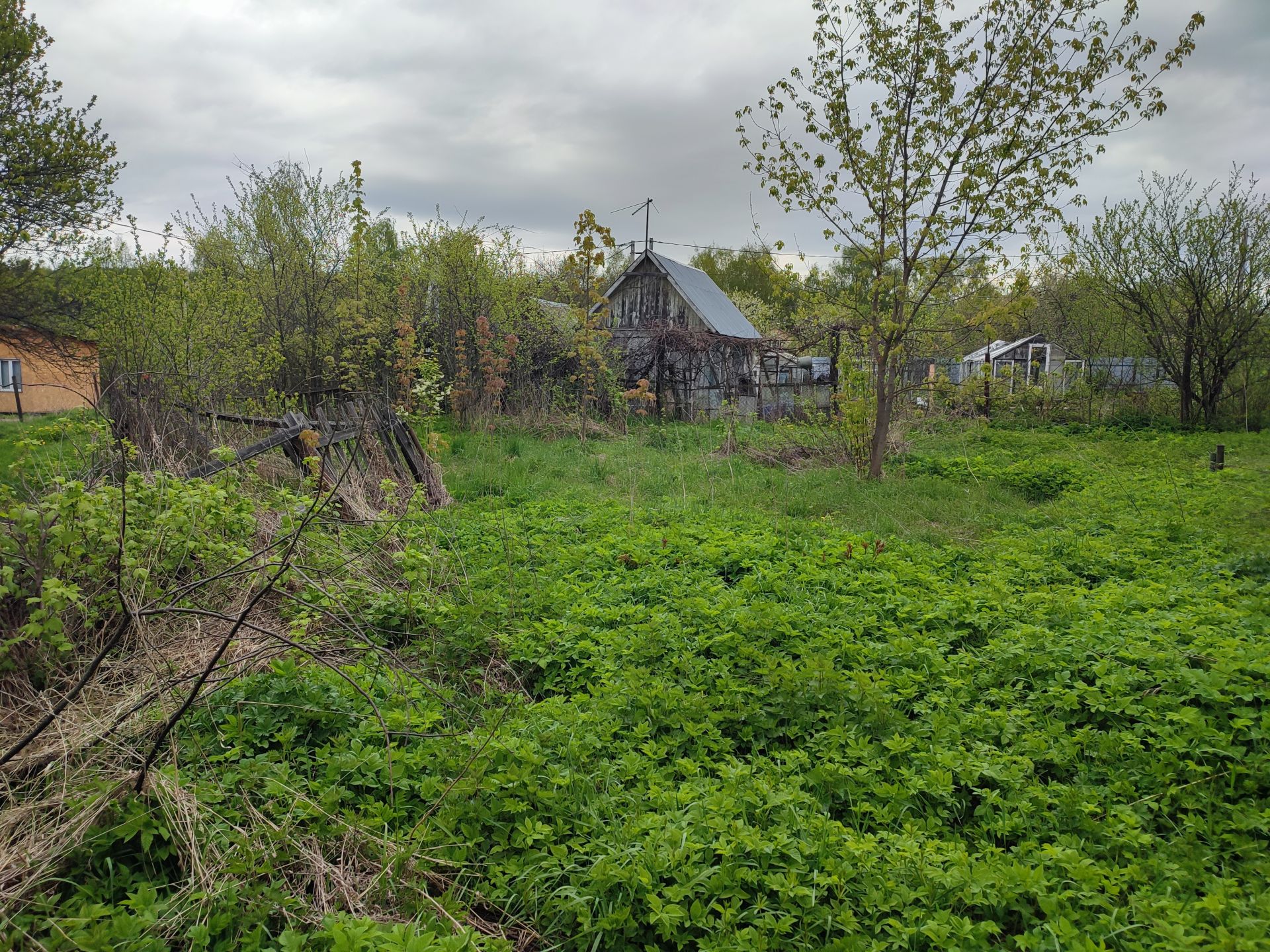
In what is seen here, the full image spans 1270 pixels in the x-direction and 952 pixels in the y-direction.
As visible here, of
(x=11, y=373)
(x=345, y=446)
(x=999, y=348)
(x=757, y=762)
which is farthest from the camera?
(x=999, y=348)

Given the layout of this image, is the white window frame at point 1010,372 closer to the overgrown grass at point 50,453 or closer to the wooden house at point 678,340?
the wooden house at point 678,340

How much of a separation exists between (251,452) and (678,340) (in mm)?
13164

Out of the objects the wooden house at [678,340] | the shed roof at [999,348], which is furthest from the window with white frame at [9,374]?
the shed roof at [999,348]

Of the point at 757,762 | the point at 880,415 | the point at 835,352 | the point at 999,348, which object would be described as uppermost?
the point at 999,348

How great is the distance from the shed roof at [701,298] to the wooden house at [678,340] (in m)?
0.03

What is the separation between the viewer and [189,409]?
6070 mm

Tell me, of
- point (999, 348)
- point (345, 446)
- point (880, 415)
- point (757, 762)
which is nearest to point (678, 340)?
point (880, 415)

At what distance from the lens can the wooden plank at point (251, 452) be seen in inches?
185

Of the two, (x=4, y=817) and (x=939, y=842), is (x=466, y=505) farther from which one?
(x=939, y=842)

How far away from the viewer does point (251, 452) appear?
5430mm

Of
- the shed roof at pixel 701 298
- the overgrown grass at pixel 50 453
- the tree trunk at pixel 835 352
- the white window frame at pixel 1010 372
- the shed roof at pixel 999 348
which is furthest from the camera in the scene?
the shed roof at pixel 999 348

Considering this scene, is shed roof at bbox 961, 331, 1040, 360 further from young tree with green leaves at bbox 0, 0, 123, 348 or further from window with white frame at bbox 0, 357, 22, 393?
window with white frame at bbox 0, 357, 22, 393

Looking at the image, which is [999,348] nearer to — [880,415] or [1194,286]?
[1194,286]

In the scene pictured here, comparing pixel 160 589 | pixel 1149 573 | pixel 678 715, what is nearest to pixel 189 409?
pixel 160 589
